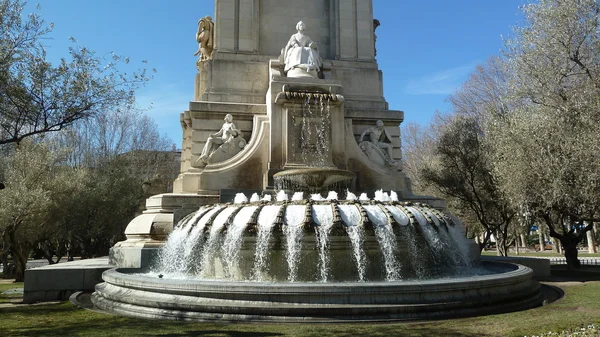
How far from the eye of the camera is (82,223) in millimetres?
28375

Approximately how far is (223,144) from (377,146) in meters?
5.20

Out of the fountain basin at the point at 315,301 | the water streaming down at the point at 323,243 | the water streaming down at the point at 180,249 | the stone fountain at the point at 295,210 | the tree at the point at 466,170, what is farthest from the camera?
the tree at the point at 466,170

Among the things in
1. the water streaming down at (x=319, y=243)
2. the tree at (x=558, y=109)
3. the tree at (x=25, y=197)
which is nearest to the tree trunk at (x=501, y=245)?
the tree at (x=558, y=109)

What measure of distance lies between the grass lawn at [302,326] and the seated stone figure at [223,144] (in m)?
7.24

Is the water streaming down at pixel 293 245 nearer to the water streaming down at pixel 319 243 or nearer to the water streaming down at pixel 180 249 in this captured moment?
the water streaming down at pixel 319 243

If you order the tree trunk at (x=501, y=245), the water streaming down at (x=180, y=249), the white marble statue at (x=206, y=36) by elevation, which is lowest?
the tree trunk at (x=501, y=245)

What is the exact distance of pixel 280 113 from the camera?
48.4ft

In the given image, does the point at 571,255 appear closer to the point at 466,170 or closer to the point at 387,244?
the point at 466,170

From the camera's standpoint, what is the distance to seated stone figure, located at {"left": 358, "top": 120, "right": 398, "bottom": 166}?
15.8 m

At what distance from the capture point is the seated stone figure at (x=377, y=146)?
15.8m

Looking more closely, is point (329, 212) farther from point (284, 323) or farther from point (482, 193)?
point (482, 193)

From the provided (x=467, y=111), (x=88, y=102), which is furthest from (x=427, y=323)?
(x=467, y=111)

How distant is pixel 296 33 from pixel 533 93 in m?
8.48

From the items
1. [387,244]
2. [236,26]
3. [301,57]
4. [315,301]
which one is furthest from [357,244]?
[236,26]
